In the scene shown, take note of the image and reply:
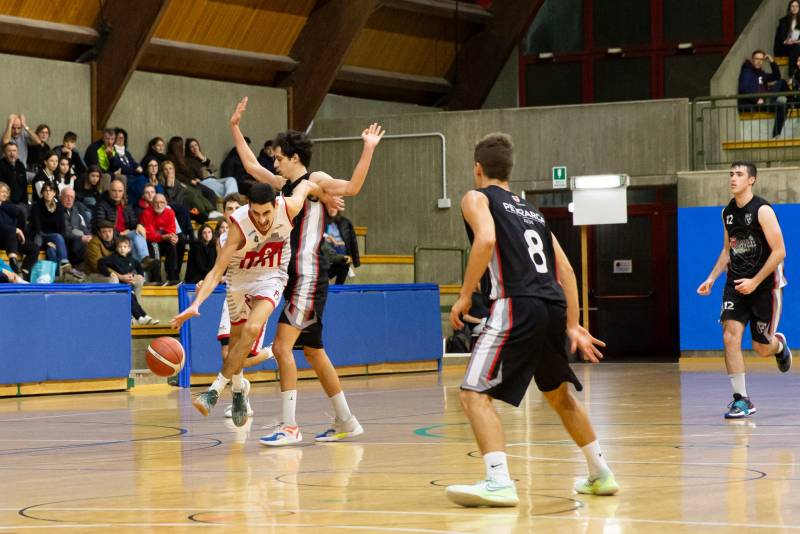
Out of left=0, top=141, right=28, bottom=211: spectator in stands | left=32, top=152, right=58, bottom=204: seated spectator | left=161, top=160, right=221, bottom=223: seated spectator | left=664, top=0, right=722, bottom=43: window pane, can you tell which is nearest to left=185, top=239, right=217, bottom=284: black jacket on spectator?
left=161, top=160, right=221, bottom=223: seated spectator

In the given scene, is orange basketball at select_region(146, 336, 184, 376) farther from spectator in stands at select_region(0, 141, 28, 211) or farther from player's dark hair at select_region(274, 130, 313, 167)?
spectator in stands at select_region(0, 141, 28, 211)

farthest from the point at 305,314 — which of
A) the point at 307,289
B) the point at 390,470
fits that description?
the point at 390,470

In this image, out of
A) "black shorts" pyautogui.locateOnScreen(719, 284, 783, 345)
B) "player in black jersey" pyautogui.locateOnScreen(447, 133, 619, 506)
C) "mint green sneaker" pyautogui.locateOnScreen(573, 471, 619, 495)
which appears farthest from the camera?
"black shorts" pyautogui.locateOnScreen(719, 284, 783, 345)

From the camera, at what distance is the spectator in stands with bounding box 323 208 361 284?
20922mm

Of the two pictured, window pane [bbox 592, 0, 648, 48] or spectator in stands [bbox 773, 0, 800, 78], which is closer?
spectator in stands [bbox 773, 0, 800, 78]

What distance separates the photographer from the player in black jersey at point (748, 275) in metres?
10.7

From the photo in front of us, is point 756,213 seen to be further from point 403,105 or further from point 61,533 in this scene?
point 403,105

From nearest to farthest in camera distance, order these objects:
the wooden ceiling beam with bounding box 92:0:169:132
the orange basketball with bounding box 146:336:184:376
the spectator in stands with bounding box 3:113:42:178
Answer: the orange basketball with bounding box 146:336:184:376, the spectator in stands with bounding box 3:113:42:178, the wooden ceiling beam with bounding box 92:0:169:132

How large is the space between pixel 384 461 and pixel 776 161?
17090 mm

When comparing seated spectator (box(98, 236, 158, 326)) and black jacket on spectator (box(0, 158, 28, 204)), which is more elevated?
black jacket on spectator (box(0, 158, 28, 204))

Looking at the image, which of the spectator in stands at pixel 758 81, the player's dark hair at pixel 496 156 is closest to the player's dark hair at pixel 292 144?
the player's dark hair at pixel 496 156

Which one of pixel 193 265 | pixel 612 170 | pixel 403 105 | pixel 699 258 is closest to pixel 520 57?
pixel 403 105

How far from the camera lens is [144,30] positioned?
21969 millimetres

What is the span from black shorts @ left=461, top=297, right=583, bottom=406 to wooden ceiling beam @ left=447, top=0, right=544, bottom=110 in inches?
905
